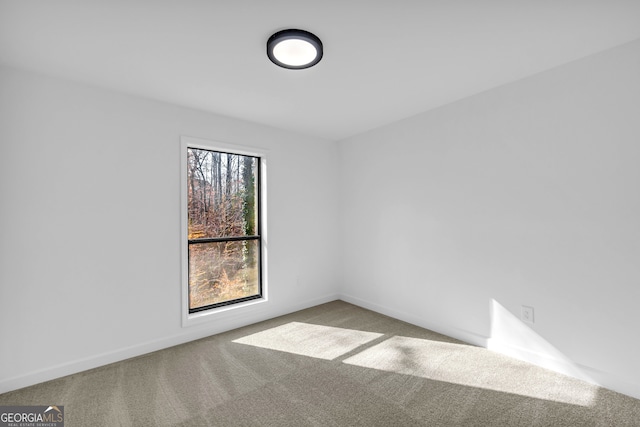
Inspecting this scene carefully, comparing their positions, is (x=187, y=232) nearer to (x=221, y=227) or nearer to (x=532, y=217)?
(x=221, y=227)

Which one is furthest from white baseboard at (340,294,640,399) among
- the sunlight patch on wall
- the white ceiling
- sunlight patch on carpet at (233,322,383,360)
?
Result: the white ceiling

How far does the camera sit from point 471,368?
7.91ft

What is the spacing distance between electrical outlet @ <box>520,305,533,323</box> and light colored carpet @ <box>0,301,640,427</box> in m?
0.38

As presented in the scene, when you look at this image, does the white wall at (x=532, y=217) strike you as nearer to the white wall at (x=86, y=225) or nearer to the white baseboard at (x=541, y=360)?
the white baseboard at (x=541, y=360)

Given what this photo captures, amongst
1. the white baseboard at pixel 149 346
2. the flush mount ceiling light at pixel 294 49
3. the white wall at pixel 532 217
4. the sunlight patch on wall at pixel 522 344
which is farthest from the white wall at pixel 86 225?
the sunlight patch on wall at pixel 522 344

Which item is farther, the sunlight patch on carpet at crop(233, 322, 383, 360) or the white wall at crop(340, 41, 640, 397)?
the sunlight patch on carpet at crop(233, 322, 383, 360)

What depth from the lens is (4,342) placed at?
213 cm

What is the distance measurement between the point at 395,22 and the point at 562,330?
2.61 meters

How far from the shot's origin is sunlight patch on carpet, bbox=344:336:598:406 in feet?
6.86

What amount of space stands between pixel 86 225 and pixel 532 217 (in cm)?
378

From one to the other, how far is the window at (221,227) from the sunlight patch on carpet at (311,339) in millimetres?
590

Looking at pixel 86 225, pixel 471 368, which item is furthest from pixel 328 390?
pixel 86 225

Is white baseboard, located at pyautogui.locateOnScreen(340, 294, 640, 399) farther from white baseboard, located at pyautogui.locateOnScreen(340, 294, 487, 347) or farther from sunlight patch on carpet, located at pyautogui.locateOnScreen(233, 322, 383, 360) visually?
sunlight patch on carpet, located at pyautogui.locateOnScreen(233, 322, 383, 360)

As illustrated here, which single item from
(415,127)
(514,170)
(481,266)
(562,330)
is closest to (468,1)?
(514,170)
